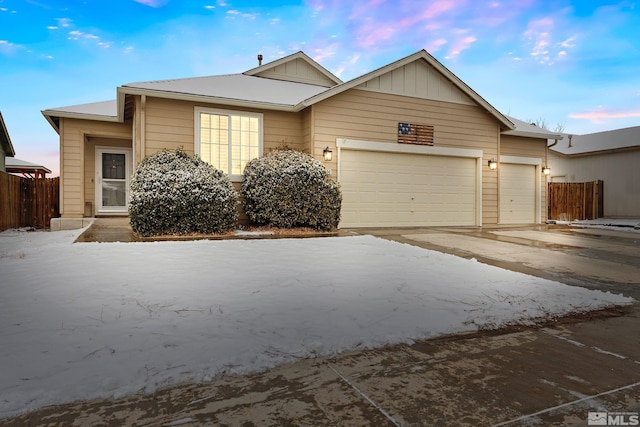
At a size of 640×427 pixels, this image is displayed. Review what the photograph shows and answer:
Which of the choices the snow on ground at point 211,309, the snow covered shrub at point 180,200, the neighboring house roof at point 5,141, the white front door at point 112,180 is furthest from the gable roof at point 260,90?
the snow on ground at point 211,309

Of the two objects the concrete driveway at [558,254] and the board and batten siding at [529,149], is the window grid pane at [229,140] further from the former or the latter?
the board and batten siding at [529,149]

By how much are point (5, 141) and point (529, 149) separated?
20602mm

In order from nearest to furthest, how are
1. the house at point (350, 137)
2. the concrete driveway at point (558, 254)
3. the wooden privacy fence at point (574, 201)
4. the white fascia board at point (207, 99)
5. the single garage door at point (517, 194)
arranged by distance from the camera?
1. the concrete driveway at point (558, 254)
2. the white fascia board at point (207, 99)
3. the house at point (350, 137)
4. the single garage door at point (517, 194)
5. the wooden privacy fence at point (574, 201)

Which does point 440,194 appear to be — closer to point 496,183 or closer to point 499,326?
point 496,183

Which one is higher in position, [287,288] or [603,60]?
[603,60]

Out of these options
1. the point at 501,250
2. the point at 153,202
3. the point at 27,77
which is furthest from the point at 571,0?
the point at 27,77

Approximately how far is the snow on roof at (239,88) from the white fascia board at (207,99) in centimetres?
5

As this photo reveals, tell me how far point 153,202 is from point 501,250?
667 centimetres

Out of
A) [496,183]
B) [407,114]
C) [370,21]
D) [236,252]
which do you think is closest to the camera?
[236,252]

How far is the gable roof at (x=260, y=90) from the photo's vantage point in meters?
9.71

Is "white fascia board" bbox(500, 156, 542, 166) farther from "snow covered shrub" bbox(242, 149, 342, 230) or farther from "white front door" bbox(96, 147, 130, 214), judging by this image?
"white front door" bbox(96, 147, 130, 214)

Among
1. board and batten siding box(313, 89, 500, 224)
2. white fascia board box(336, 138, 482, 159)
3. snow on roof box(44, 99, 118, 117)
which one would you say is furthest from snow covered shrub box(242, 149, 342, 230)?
snow on roof box(44, 99, 118, 117)

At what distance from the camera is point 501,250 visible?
6.93 m

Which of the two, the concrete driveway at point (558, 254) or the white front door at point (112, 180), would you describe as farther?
the white front door at point (112, 180)
